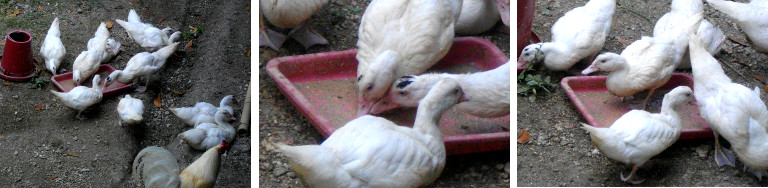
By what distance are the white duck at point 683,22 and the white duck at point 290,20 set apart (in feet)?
5.05

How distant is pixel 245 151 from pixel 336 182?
6.08 feet

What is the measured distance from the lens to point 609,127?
259 centimetres

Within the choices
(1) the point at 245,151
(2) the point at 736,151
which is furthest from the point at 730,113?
(1) the point at 245,151

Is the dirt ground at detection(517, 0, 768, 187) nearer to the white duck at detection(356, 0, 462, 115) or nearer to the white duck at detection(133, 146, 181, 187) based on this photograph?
the white duck at detection(356, 0, 462, 115)

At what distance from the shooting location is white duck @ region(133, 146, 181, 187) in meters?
3.10

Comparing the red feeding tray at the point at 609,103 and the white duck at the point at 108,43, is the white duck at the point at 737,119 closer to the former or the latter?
the red feeding tray at the point at 609,103

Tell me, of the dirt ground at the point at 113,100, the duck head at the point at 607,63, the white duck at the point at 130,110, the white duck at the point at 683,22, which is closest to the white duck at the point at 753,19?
the white duck at the point at 683,22

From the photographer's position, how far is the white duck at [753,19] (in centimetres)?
334

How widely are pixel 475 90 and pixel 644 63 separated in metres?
1.30

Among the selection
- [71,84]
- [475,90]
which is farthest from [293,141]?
[71,84]

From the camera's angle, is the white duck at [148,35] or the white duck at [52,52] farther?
the white duck at [148,35]

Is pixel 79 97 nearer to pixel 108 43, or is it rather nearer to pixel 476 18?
pixel 108 43

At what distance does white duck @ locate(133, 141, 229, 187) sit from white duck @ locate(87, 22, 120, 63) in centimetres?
136

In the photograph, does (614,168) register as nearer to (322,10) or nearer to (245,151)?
(322,10)
